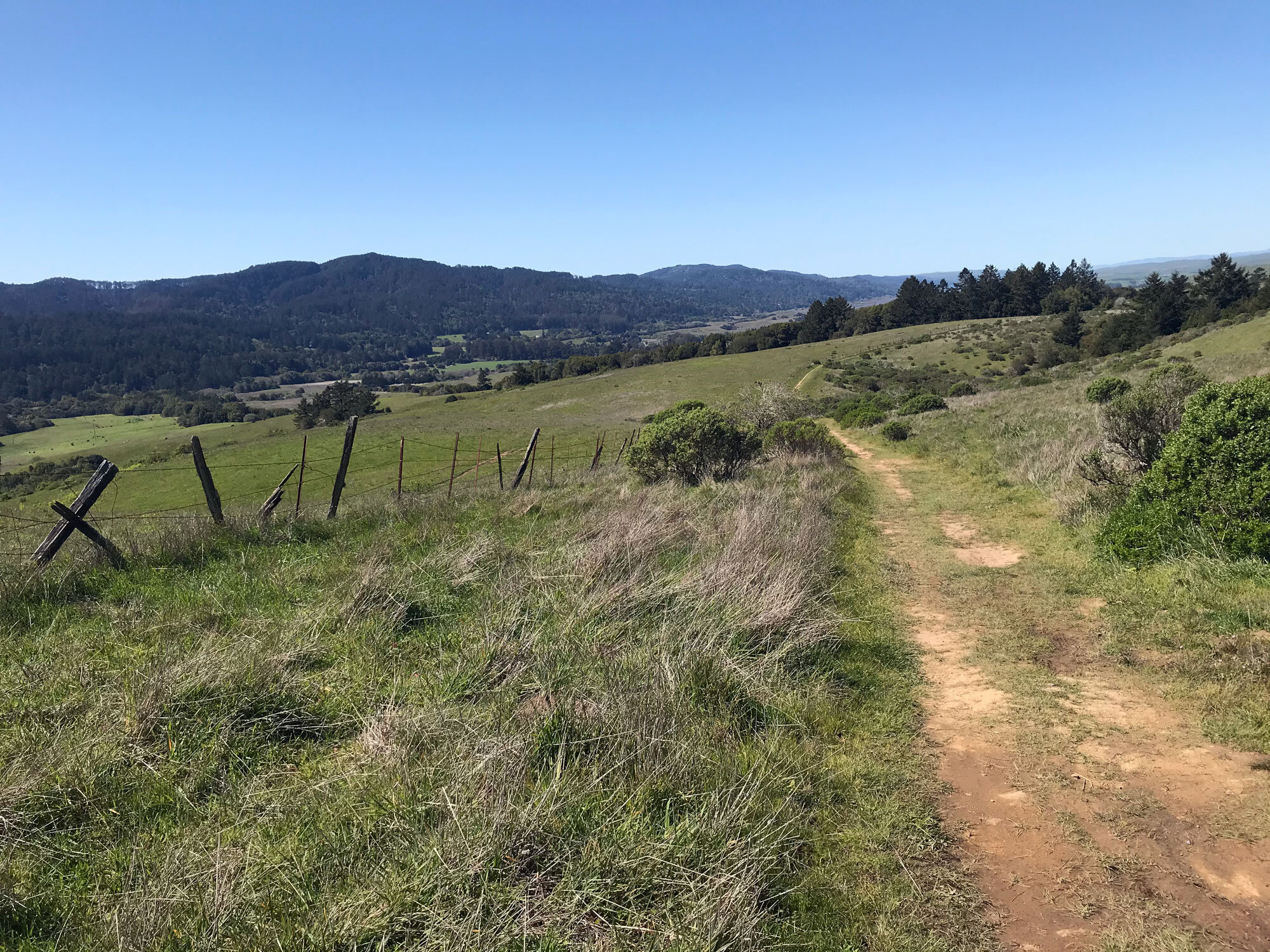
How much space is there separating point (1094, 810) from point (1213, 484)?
4688mm

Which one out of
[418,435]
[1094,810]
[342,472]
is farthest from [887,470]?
[418,435]

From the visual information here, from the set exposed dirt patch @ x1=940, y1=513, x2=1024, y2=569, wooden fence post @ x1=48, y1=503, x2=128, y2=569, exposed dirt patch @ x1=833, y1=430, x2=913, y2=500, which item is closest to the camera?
wooden fence post @ x1=48, y1=503, x2=128, y2=569

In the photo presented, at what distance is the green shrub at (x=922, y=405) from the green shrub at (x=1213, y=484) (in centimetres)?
2393

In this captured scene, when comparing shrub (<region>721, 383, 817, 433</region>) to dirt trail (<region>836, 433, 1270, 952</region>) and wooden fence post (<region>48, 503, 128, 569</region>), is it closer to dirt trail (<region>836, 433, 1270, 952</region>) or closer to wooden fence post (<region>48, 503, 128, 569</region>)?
wooden fence post (<region>48, 503, 128, 569</region>)

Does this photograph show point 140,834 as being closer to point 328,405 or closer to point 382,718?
point 382,718

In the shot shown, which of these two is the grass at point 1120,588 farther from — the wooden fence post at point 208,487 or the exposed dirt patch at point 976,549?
the wooden fence post at point 208,487

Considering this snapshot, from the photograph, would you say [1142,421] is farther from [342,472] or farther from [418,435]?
[418,435]

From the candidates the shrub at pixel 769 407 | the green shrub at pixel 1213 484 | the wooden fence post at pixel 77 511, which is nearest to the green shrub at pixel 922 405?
the shrub at pixel 769 407

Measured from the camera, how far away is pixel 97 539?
741 centimetres

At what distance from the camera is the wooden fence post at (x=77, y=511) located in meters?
7.22

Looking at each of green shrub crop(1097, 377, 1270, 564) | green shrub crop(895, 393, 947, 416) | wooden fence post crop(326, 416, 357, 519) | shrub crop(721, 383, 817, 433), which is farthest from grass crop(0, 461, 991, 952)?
green shrub crop(895, 393, 947, 416)

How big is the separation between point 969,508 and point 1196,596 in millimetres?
5434

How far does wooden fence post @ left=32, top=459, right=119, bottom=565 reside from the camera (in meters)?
7.22

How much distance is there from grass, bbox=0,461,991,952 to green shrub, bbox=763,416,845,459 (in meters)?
10.2
